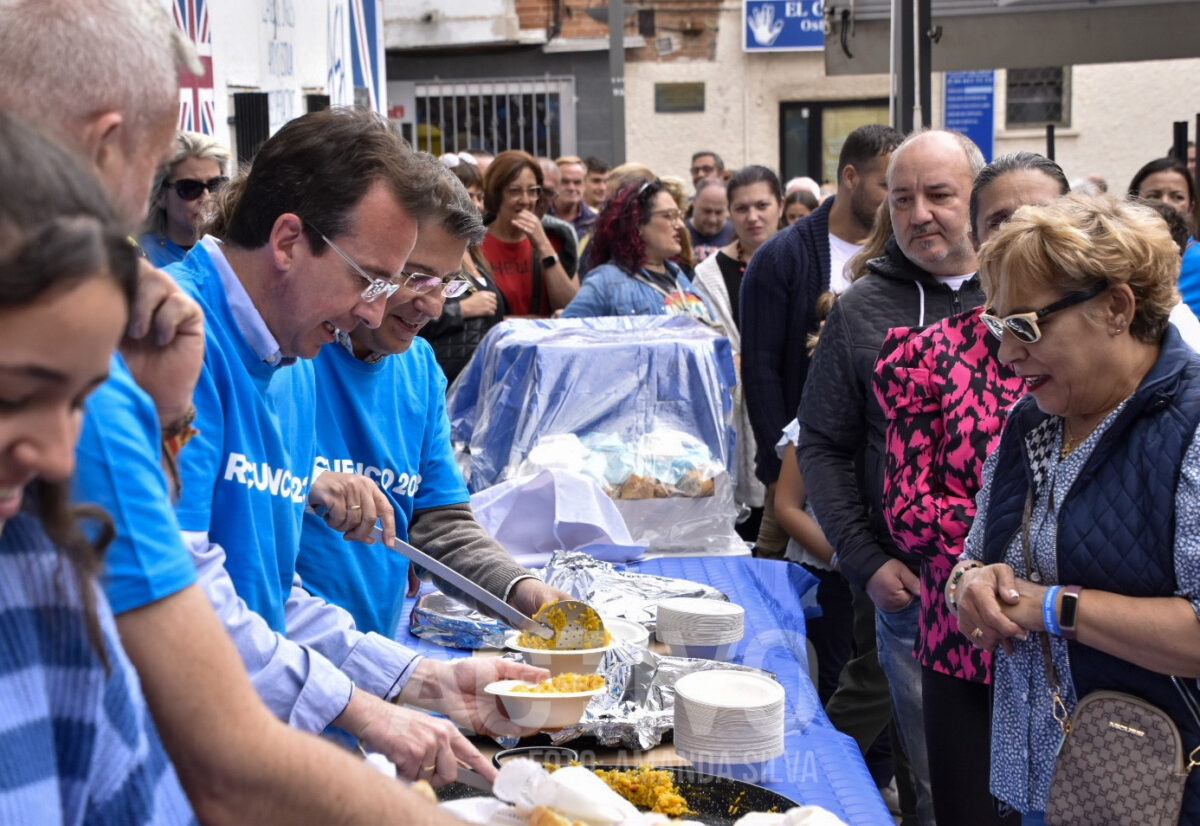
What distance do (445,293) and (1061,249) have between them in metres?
1.12

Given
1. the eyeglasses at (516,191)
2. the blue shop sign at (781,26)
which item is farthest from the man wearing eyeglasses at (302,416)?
the blue shop sign at (781,26)

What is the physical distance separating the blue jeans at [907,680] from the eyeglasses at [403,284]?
4.06ft

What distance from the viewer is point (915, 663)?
111 inches

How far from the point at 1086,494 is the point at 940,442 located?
554mm

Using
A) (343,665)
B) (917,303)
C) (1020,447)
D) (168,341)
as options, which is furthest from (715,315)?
(168,341)

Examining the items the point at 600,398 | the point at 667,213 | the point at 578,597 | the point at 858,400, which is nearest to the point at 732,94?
the point at 667,213

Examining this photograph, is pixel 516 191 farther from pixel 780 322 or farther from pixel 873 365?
pixel 873 365

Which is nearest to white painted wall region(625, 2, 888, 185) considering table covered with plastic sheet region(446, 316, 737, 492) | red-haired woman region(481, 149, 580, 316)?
red-haired woman region(481, 149, 580, 316)

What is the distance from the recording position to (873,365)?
2.97 meters

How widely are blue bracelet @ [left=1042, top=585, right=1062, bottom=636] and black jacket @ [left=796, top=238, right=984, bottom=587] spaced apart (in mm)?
843

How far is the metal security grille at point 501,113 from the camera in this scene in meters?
15.2

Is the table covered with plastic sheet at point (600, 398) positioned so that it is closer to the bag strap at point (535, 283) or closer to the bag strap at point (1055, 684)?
the bag strap at point (535, 283)

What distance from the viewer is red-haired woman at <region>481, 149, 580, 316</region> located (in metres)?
6.01

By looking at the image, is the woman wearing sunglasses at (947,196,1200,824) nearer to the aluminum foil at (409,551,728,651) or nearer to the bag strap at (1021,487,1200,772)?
the bag strap at (1021,487,1200,772)
